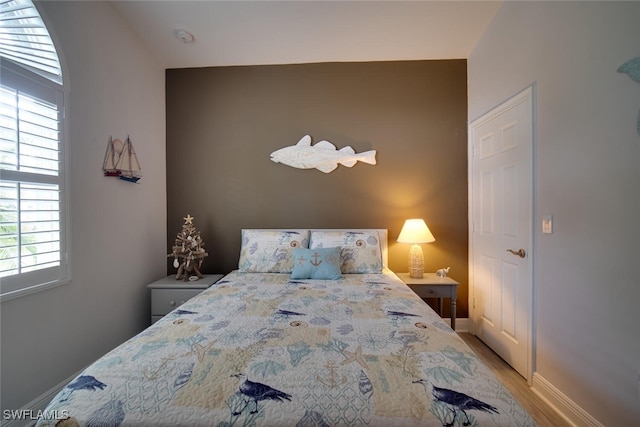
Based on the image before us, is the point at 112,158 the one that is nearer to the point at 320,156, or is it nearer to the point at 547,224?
the point at 320,156

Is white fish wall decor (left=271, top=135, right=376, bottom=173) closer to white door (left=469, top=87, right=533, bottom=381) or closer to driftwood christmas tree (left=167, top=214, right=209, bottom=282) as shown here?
white door (left=469, top=87, right=533, bottom=381)

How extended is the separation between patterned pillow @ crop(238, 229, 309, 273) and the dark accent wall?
0.25m

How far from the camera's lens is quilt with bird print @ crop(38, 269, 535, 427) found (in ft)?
2.27

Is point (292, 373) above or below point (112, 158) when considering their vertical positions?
below

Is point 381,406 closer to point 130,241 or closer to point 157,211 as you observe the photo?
point 130,241

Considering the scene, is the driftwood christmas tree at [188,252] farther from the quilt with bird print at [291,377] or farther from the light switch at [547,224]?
the light switch at [547,224]

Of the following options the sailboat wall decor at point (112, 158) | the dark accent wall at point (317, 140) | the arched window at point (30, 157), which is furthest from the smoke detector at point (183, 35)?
the sailboat wall decor at point (112, 158)

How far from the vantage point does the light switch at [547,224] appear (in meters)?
1.58

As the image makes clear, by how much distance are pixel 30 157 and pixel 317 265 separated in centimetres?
191

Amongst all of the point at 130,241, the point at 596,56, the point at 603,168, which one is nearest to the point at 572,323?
the point at 603,168

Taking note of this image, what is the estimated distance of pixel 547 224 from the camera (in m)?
1.61

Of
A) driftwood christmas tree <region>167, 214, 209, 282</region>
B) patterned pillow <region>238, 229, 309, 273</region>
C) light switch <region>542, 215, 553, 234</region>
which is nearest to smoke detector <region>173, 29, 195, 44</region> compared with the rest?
driftwood christmas tree <region>167, 214, 209, 282</region>

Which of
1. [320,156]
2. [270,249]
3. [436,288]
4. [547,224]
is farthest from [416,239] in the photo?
[270,249]

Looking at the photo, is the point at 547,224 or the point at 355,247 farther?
the point at 355,247
